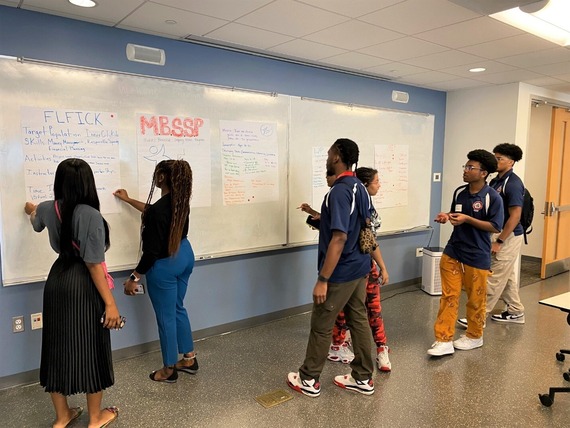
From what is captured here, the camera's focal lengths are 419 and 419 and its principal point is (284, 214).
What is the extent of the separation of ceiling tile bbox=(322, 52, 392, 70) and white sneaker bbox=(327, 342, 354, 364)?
92.5 inches

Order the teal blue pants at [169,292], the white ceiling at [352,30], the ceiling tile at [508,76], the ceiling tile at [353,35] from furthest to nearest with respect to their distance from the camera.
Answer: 1. the ceiling tile at [508,76]
2. the ceiling tile at [353,35]
3. the teal blue pants at [169,292]
4. the white ceiling at [352,30]

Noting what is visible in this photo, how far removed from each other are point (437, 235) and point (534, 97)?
1908 millimetres

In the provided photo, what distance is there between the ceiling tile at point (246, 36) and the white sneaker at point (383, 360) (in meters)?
2.35

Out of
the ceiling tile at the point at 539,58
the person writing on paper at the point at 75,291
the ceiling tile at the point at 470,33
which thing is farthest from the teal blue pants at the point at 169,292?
the ceiling tile at the point at 539,58

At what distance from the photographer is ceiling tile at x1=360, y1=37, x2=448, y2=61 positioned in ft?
10.3

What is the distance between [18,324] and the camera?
264 cm

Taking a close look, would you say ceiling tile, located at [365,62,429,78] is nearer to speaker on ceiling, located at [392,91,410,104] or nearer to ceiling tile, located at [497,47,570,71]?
speaker on ceiling, located at [392,91,410,104]

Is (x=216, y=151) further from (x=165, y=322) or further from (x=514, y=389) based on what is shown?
(x=514, y=389)

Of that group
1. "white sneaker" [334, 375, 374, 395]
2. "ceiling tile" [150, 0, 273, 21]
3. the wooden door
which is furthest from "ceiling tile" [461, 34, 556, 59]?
"white sneaker" [334, 375, 374, 395]

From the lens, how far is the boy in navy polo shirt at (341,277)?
7.73 feet

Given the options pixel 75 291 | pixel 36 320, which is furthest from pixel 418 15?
pixel 36 320

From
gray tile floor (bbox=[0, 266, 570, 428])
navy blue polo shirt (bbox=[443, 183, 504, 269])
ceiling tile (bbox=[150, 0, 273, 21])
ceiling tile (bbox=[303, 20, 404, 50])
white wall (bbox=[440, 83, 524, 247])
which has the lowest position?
gray tile floor (bbox=[0, 266, 570, 428])

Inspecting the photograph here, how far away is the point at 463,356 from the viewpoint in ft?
10.4

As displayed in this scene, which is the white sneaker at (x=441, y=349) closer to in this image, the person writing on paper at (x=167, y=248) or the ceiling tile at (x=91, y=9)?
the person writing on paper at (x=167, y=248)
